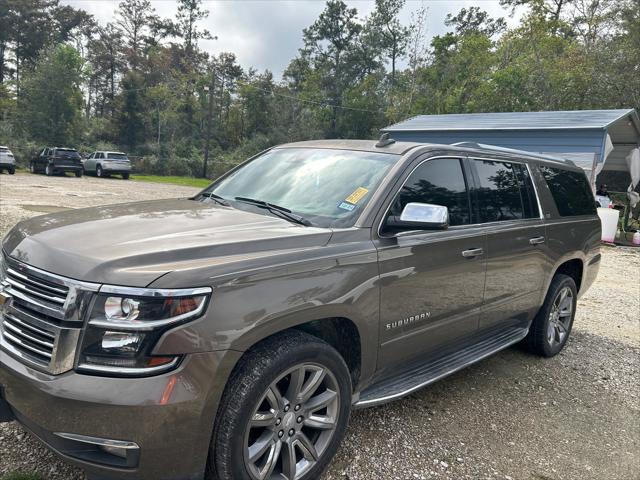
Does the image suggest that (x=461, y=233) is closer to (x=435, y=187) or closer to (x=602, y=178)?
(x=435, y=187)

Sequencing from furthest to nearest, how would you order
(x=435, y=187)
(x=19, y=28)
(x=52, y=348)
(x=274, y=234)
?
(x=19, y=28)
(x=435, y=187)
(x=274, y=234)
(x=52, y=348)

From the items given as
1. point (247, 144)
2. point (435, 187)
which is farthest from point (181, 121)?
point (435, 187)

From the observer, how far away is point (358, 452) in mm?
3010

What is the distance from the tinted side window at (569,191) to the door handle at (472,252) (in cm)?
152

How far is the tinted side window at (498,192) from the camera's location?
12.5 ft

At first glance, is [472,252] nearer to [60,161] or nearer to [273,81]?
[60,161]

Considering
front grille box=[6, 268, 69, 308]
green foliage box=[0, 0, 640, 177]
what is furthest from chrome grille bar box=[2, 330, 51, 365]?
green foliage box=[0, 0, 640, 177]

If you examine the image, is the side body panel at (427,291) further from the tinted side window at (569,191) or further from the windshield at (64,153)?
the windshield at (64,153)

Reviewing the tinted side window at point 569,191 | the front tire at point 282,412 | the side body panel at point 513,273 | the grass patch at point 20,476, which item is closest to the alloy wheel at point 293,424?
the front tire at point 282,412

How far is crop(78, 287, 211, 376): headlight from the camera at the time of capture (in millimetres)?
1961

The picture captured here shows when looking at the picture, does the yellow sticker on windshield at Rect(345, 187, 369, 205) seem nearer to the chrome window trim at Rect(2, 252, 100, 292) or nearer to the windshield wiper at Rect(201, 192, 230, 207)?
the windshield wiper at Rect(201, 192, 230, 207)

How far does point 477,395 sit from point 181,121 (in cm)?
4771

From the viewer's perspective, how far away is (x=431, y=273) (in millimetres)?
3188

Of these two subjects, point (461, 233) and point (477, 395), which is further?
point (477, 395)
